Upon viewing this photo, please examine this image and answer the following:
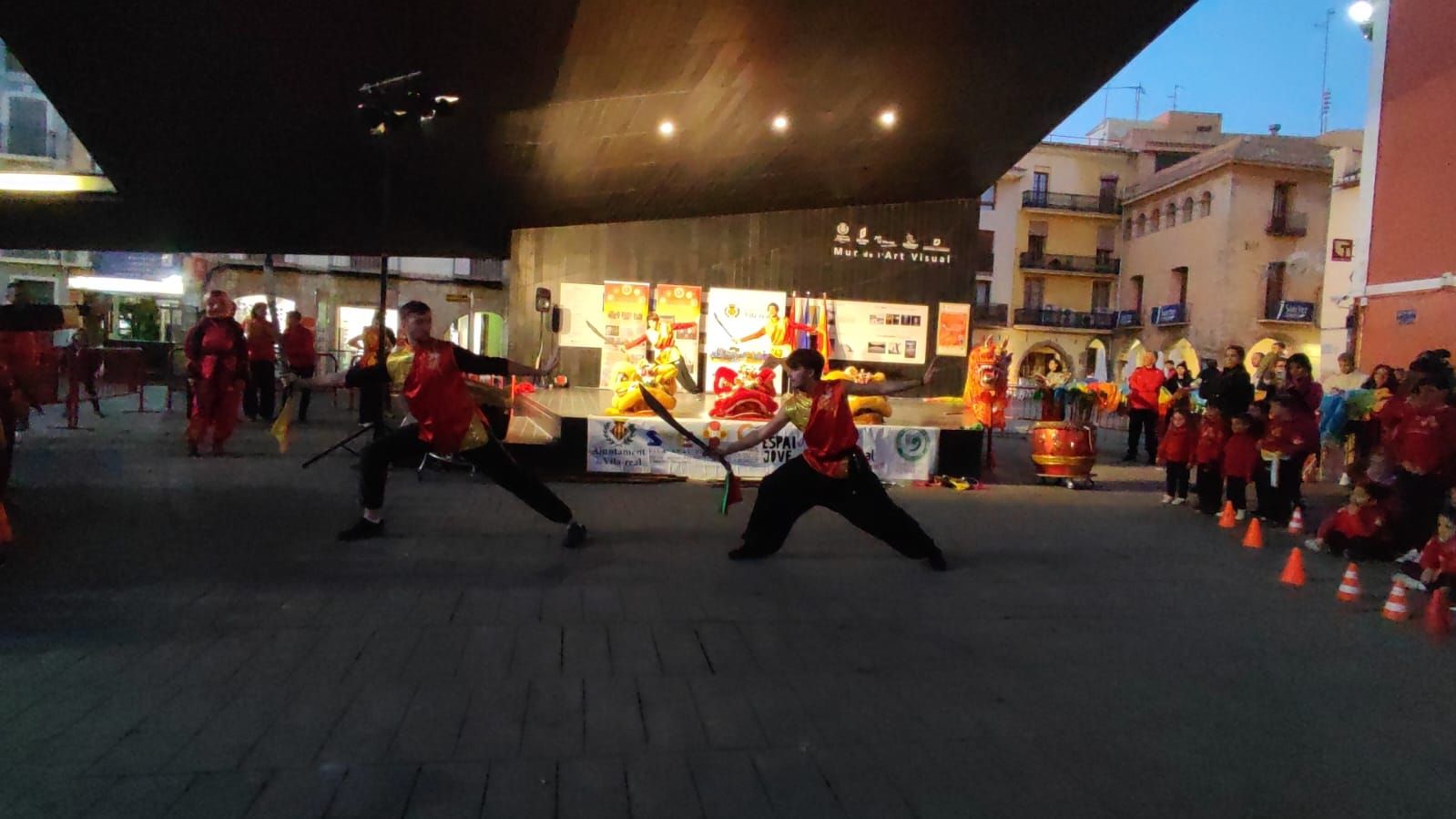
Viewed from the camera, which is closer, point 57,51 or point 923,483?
point 57,51

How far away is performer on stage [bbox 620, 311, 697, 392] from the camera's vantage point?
1507 cm

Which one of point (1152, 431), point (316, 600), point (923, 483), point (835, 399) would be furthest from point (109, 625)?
point (1152, 431)

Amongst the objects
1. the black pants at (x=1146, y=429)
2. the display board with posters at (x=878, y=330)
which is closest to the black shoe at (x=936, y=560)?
the black pants at (x=1146, y=429)

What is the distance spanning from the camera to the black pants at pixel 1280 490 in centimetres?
868

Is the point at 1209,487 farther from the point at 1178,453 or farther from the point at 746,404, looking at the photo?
the point at 746,404

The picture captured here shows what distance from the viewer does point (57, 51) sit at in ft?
28.3

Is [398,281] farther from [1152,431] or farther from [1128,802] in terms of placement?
[1128,802]

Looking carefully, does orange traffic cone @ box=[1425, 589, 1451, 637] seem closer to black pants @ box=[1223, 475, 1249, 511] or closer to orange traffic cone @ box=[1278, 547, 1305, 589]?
orange traffic cone @ box=[1278, 547, 1305, 589]

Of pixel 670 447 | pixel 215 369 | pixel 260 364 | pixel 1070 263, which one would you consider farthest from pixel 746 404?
pixel 1070 263

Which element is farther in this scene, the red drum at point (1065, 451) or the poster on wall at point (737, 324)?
the poster on wall at point (737, 324)

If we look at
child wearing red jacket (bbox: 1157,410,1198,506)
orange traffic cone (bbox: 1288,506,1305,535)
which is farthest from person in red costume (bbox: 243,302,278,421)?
orange traffic cone (bbox: 1288,506,1305,535)

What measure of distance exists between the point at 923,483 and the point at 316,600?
7229 mm

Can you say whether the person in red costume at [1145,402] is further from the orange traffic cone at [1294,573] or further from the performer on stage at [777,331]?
the orange traffic cone at [1294,573]

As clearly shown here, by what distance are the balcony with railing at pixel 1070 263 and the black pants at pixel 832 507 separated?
1716 inches
